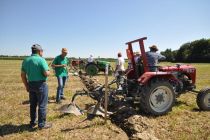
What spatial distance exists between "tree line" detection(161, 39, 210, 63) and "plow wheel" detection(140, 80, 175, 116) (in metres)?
58.6

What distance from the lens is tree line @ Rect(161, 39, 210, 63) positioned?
211ft

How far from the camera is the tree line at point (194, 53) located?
64.3 metres

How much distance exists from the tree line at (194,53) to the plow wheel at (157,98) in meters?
58.6

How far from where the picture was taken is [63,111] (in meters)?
6.35

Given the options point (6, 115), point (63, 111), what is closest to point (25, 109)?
point (6, 115)

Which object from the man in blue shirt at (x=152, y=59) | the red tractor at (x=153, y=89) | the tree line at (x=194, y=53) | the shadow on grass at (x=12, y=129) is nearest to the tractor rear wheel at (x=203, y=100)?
the red tractor at (x=153, y=89)

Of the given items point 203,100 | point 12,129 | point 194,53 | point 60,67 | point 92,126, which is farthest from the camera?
point 194,53

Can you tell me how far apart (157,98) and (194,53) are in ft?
221

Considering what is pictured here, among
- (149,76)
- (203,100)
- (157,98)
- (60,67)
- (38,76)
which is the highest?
(60,67)

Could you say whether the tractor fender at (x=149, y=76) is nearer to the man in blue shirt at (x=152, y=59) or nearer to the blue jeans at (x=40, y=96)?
the man in blue shirt at (x=152, y=59)

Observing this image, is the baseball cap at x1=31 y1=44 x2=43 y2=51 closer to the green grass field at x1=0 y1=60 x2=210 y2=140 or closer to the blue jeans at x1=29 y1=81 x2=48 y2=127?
the blue jeans at x1=29 y1=81 x2=48 y2=127

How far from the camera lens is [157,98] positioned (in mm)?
6461

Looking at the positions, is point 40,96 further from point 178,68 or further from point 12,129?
point 178,68

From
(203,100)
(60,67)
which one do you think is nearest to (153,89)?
(203,100)
